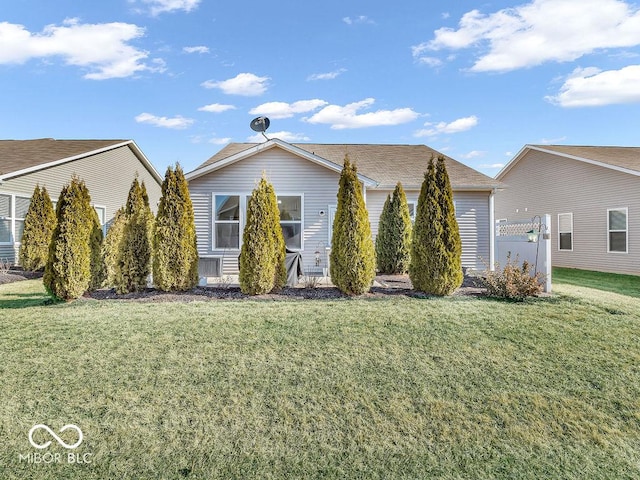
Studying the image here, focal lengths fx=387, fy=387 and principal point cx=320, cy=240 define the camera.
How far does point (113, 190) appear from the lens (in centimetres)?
1756

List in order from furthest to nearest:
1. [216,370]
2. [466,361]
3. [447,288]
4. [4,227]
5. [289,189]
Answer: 1. [4,227]
2. [289,189]
3. [447,288]
4. [466,361]
5. [216,370]

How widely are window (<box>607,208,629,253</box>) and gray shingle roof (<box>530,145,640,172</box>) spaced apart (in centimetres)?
166

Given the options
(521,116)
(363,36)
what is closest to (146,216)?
(363,36)

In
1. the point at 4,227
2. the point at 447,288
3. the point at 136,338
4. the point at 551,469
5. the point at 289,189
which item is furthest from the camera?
the point at 4,227

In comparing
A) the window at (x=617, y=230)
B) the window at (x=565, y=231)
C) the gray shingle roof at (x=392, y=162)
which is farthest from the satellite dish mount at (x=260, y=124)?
the window at (x=565, y=231)

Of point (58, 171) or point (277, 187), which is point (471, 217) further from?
point (58, 171)

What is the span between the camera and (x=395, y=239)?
11.1 metres

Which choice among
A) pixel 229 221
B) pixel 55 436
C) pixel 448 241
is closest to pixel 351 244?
pixel 448 241

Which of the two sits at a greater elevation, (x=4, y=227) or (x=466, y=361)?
(x=4, y=227)

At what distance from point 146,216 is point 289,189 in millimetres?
4753

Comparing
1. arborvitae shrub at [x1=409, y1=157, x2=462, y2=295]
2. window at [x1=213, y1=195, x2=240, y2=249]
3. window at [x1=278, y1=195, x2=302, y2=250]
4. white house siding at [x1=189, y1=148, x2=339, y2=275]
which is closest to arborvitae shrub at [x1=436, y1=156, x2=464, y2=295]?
arborvitae shrub at [x1=409, y1=157, x2=462, y2=295]

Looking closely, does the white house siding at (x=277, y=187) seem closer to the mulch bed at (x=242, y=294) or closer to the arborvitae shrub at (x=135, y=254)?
the mulch bed at (x=242, y=294)

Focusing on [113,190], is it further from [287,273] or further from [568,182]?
[568,182]

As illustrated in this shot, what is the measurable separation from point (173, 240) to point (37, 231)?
27.3 ft
